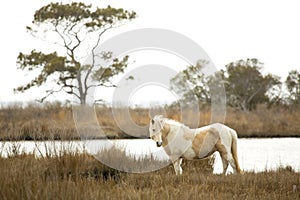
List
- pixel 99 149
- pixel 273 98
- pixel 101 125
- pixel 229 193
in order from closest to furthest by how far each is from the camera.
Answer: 1. pixel 229 193
2. pixel 99 149
3. pixel 101 125
4. pixel 273 98

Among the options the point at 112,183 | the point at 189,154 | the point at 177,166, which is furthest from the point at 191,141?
the point at 112,183

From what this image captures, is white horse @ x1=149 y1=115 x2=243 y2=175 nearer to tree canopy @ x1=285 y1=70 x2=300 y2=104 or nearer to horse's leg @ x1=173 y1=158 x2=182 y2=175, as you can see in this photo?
horse's leg @ x1=173 y1=158 x2=182 y2=175

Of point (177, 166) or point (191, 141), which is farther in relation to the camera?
point (191, 141)

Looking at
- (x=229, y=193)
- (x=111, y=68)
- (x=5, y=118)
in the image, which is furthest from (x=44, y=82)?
(x=229, y=193)

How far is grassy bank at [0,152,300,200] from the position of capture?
5.58 m

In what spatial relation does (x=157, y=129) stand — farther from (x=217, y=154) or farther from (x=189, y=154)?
(x=217, y=154)

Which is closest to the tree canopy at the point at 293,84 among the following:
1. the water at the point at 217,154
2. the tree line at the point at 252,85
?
the tree line at the point at 252,85

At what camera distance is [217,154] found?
648 inches

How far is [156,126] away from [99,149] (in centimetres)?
111

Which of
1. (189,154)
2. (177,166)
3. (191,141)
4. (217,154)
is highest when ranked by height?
(191,141)

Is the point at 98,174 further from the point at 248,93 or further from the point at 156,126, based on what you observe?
the point at 248,93

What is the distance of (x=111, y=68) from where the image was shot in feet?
101

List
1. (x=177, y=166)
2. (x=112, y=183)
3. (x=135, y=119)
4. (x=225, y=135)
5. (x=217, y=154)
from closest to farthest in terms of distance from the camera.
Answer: (x=112, y=183) < (x=177, y=166) < (x=225, y=135) < (x=217, y=154) < (x=135, y=119)

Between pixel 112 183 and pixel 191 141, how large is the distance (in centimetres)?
284
